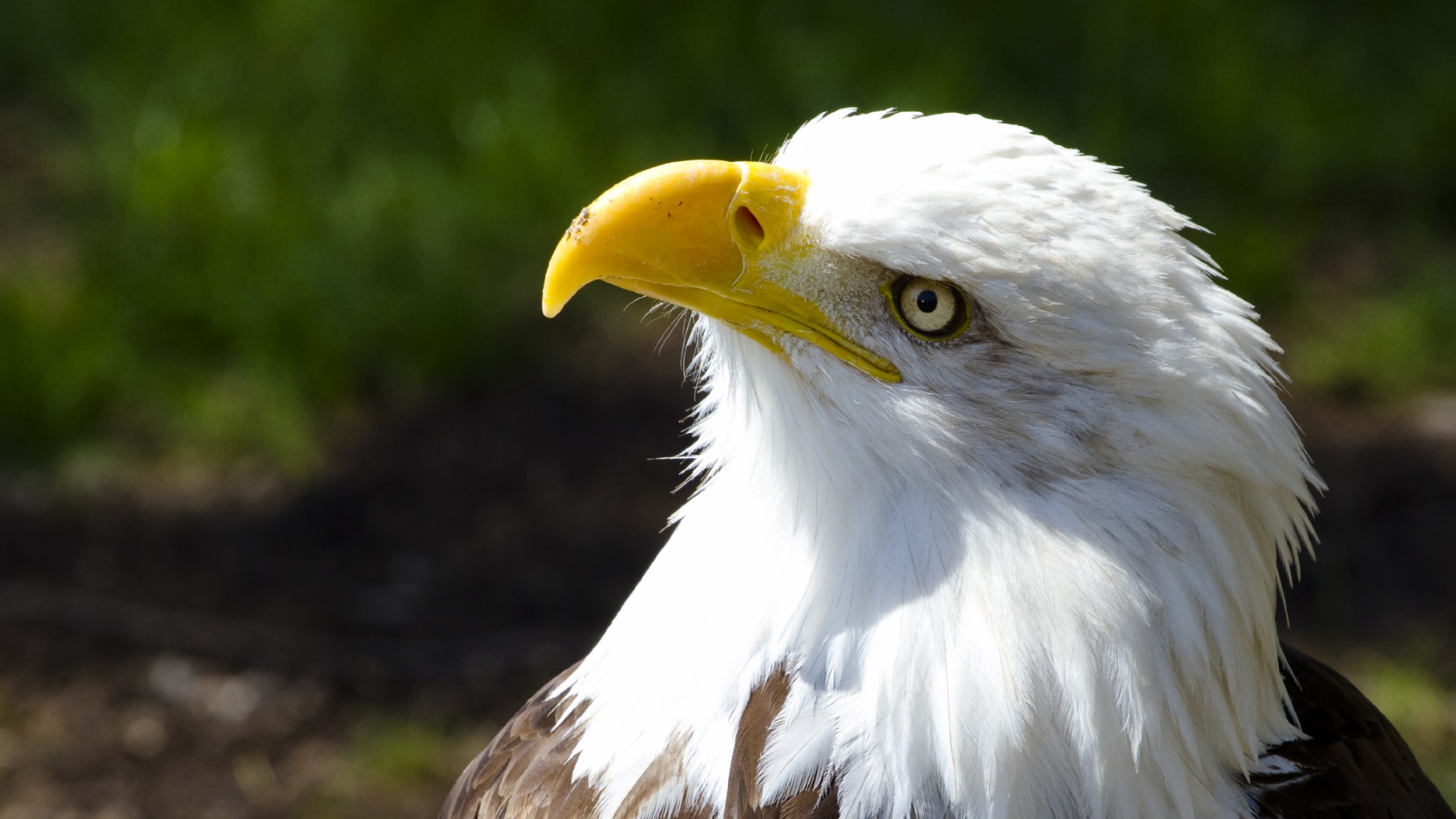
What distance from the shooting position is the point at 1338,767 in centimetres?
201

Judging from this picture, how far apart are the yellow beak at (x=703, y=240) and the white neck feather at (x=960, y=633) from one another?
0.09 m

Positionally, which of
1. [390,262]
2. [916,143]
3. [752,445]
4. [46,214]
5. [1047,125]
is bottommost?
[46,214]

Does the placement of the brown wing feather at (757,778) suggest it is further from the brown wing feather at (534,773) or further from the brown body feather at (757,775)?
the brown wing feather at (534,773)

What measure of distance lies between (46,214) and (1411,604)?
483cm

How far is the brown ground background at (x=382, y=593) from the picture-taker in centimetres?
366

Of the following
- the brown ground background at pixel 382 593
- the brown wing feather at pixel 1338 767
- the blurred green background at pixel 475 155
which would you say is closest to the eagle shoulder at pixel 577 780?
the brown wing feather at pixel 1338 767

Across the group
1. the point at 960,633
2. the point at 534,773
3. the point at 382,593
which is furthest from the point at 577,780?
the point at 382,593

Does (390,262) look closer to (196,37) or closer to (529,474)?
(529,474)

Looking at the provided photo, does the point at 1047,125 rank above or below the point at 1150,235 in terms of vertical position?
above

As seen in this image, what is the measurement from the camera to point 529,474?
4605 mm

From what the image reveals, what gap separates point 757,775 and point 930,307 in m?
0.58

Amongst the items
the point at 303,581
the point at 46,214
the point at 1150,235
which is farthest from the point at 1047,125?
the point at 1150,235

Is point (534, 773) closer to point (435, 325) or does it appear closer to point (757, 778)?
point (757, 778)

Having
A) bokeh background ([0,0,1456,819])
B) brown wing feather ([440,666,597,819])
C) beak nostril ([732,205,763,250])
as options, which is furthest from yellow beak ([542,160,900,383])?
bokeh background ([0,0,1456,819])
